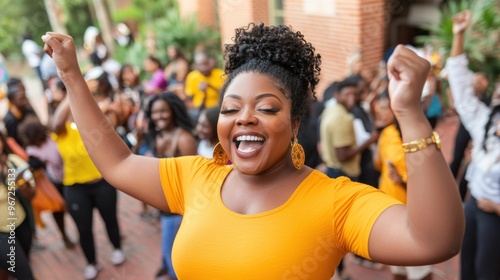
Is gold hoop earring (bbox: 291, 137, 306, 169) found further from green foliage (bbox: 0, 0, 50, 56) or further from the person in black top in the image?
green foliage (bbox: 0, 0, 50, 56)

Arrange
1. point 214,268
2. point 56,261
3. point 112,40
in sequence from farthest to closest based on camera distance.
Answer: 1. point 112,40
2. point 56,261
3. point 214,268

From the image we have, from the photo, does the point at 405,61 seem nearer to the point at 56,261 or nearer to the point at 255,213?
the point at 255,213

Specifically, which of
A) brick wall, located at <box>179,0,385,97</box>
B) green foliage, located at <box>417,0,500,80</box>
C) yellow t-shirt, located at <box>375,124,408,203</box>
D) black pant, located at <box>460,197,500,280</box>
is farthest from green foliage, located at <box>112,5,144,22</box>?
black pant, located at <box>460,197,500,280</box>

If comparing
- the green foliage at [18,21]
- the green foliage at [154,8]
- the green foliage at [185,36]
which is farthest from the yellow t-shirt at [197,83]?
the green foliage at [18,21]

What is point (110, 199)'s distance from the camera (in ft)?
12.8

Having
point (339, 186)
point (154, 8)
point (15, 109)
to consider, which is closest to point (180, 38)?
point (15, 109)

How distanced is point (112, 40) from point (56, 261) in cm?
1091

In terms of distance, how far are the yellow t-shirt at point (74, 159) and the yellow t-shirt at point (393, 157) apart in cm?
233

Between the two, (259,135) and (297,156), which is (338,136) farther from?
(259,135)

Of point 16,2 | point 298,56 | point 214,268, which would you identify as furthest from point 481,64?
point 16,2

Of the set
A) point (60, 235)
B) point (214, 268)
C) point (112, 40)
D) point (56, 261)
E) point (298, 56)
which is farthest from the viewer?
point (112, 40)

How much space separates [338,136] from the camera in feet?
12.2

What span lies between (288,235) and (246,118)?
36 centimetres

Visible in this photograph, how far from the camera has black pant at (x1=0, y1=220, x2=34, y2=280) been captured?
286cm
